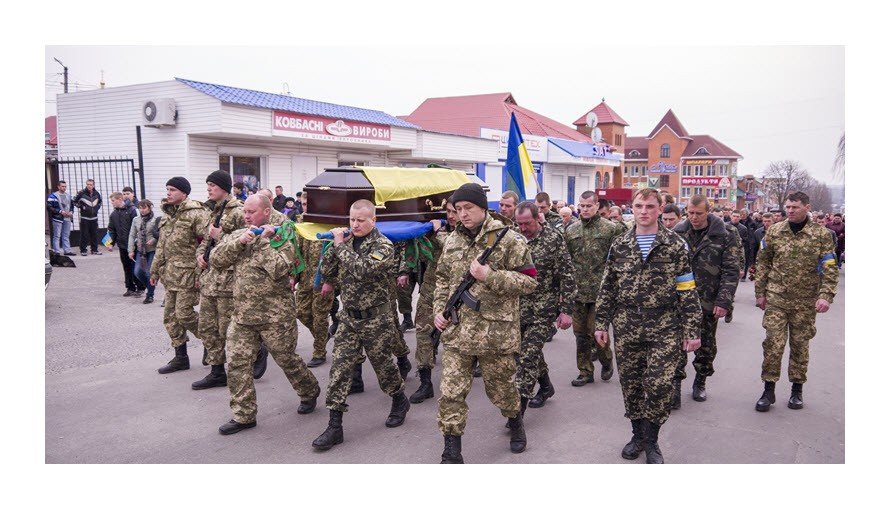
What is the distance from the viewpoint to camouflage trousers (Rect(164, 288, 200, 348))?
21.0 ft

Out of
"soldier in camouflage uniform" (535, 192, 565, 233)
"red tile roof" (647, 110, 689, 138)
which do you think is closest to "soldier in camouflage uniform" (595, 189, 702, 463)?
"soldier in camouflage uniform" (535, 192, 565, 233)

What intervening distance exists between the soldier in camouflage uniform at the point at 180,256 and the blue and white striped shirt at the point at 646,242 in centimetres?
429

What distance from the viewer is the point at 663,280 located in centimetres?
448

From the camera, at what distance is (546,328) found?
554 centimetres

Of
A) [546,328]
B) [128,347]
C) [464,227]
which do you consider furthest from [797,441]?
[128,347]

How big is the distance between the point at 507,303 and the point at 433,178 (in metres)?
2.81

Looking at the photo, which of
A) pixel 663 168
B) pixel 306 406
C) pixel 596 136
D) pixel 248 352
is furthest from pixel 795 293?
pixel 663 168

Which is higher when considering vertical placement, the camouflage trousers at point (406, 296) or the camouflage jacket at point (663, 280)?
the camouflage jacket at point (663, 280)

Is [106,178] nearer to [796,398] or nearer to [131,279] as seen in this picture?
[131,279]

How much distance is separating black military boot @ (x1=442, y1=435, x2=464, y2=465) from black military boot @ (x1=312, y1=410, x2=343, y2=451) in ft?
2.94

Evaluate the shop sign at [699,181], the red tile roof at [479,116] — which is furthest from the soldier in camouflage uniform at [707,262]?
the shop sign at [699,181]

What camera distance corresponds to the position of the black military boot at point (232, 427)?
4973mm

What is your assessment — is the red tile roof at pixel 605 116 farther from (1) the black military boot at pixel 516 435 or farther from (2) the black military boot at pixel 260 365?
(1) the black military boot at pixel 516 435

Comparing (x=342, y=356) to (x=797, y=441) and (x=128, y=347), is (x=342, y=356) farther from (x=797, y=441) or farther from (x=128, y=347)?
(x=128, y=347)
